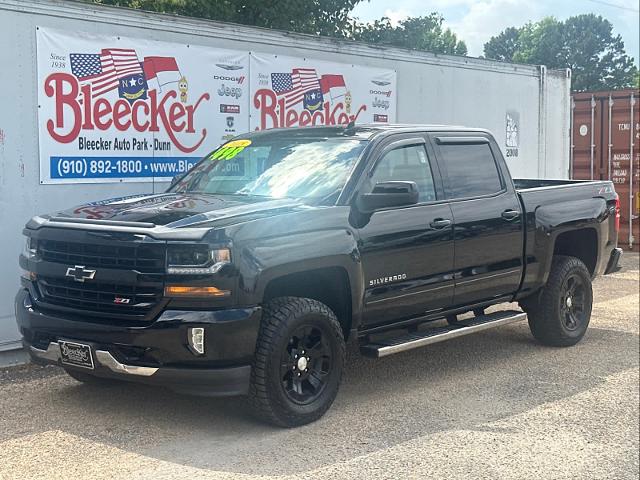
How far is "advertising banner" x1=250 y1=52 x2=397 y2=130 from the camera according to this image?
29.3 ft

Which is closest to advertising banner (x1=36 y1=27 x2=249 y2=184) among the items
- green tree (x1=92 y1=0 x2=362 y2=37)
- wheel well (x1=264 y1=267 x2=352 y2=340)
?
wheel well (x1=264 y1=267 x2=352 y2=340)

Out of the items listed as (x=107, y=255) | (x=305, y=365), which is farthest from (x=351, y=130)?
(x=107, y=255)

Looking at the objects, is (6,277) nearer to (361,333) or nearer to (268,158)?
(268,158)

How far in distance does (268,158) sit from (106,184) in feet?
6.23

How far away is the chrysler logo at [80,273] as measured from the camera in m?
5.30

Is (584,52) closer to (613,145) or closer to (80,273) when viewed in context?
Answer: (613,145)

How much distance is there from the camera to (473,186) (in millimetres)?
7066

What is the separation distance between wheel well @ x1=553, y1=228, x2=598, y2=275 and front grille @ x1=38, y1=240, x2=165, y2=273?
4376 millimetres

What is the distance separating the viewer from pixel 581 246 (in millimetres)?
8414

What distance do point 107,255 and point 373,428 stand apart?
1.96 m

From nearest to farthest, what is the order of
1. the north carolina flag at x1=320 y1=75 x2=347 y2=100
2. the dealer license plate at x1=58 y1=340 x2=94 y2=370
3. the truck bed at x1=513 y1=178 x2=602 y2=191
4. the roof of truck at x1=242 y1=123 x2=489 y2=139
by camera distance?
the dealer license plate at x1=58 y1=340 x2=94 y2=370 → the roof of truck at x1=242 y1=123 x2=489 y2=139 → the truck bed at x1=513 y1=178 x2=602 y2=191 → the north carolina flag at x1=320 y1=75 x2=347 y2=100

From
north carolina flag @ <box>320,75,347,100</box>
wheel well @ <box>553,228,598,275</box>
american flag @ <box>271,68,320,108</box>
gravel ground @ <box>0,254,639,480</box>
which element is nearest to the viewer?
gravel ground @ <box>0,254,639,480</box>

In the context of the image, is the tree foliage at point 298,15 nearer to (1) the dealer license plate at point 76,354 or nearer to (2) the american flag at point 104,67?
(2) the american flag at point 104,67

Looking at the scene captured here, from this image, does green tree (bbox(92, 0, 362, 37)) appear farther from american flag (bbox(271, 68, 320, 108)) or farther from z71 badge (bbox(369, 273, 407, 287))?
z71 badge (bbox(369, 273, 407, 287))
